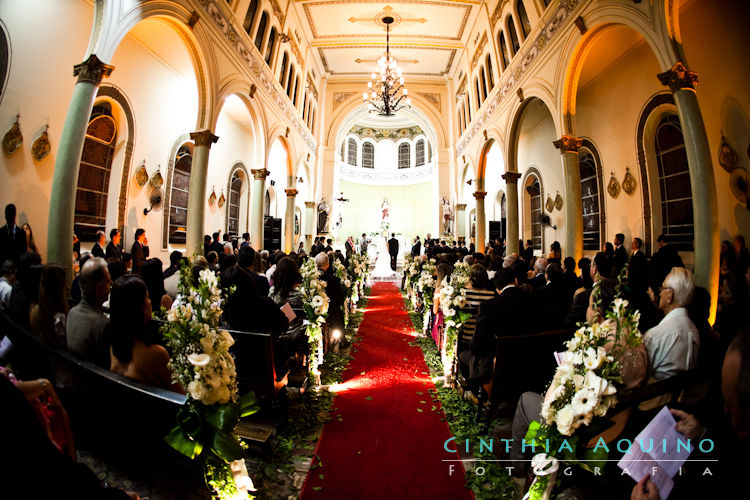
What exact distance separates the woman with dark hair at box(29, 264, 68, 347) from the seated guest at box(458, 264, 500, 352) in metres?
3.67

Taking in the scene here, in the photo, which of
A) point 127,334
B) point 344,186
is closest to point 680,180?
point 127,334

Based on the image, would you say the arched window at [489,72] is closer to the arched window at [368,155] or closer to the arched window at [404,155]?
the arched window at [404,155]

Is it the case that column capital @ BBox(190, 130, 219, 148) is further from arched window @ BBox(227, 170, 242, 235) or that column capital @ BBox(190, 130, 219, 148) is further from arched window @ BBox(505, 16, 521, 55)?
arched window @ BBox(505, 16, 521, 55)

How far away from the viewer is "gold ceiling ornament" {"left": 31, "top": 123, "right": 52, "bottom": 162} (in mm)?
6236

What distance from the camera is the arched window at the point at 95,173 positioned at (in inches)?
297

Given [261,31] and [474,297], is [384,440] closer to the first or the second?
[474,297]

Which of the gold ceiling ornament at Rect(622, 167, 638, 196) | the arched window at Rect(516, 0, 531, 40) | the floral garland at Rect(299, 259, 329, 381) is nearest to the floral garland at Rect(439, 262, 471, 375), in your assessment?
the floral garland at Rect(299, 259, 329, 381)

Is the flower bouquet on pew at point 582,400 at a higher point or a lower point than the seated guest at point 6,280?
lower

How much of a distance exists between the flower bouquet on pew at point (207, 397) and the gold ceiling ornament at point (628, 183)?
10.4m

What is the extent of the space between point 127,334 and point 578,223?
26.3 feet

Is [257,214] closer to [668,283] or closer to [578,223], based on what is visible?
[578,223]

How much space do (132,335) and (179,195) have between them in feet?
32.8

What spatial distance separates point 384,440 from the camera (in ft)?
10.0

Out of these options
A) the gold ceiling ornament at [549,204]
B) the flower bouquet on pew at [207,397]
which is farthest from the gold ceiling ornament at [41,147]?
the gold ceiling ornament at [549,204]
